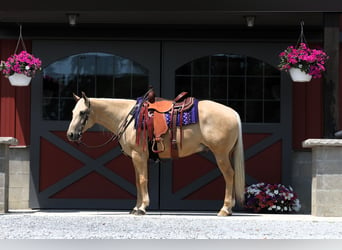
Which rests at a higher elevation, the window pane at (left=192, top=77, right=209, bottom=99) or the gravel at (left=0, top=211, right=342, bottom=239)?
the window pane at (left=192, top=77, right=209, bottom=99)

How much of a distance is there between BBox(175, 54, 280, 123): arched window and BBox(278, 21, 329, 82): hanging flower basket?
1492mm

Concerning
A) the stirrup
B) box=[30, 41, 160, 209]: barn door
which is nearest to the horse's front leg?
the stirrup

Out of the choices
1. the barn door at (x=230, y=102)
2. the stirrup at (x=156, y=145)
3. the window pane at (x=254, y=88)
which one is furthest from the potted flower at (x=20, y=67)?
the window pane at (x=254, y=88)

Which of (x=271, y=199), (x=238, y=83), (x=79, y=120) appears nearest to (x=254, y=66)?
(x=238, y=83)

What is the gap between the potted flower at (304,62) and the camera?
12788 mm

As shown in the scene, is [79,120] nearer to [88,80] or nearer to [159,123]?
[159,123]

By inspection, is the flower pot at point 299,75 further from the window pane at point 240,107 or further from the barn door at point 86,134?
the barn door at point 86,134

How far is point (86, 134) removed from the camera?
14.6 meters

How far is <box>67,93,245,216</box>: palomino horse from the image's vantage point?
42.3ft

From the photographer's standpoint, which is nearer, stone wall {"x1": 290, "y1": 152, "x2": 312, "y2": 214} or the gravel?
the gravel

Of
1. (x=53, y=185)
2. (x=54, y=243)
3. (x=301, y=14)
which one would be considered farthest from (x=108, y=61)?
(x=54, y=243)

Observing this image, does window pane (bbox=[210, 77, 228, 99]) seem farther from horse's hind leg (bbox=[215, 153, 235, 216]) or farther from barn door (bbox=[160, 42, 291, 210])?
horse's hind leg (bbox=[215, 153, 235, 216])

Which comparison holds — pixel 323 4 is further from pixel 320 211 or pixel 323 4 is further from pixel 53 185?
pixel 53 185

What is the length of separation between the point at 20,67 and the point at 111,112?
165cm
